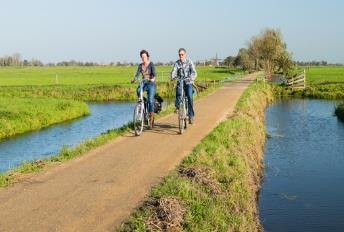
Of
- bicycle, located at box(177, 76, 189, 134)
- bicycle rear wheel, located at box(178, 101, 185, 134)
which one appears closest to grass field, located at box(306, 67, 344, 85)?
bicycle, located at box(177, 76, 189, 134)

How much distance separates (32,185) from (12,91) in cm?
4148

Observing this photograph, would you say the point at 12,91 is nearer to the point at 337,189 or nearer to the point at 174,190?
the point at 337,189

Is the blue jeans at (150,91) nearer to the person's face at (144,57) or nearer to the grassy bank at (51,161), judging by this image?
the person's face at (144,57)

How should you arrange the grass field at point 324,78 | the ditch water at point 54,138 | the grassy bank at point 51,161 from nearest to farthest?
1. the grassy bank at point 51,161
2. the ditch water at point 54,138
3. the grass field at point 324,78

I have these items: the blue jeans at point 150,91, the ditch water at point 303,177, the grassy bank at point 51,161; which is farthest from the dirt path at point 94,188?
the ditch water at point 303,177

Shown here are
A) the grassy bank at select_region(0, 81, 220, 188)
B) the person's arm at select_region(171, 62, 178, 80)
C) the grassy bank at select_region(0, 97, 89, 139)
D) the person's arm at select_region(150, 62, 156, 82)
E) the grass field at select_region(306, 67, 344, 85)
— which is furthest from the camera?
the grass field at select_region(306, 67, 344, 85)

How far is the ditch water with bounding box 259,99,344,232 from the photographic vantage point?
37.7ft

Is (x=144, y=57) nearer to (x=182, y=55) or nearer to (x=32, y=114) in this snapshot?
(x=182, y=55)

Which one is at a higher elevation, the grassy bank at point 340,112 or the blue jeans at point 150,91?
the blue jeans at point 150,91

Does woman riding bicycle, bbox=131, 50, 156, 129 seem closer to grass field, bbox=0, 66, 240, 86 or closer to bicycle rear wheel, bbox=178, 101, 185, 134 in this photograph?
bicycle rear wheel, bbox=178, 101, 185, 134

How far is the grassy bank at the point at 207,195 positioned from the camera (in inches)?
286

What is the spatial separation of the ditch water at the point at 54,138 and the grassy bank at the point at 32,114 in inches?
29.2

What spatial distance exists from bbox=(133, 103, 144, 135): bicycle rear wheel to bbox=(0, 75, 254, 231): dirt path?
65 centimetres

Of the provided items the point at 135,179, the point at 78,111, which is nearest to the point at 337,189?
the point at 135,179
